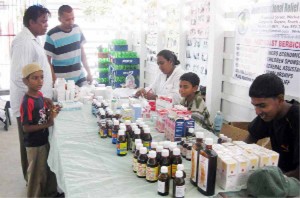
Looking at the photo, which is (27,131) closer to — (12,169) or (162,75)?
(12,169)

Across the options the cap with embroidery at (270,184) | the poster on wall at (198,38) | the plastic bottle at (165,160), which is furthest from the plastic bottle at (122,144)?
the poster on wall at (198,38)

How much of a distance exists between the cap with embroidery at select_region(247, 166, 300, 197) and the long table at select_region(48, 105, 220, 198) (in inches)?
7.0

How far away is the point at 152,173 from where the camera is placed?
148 cm

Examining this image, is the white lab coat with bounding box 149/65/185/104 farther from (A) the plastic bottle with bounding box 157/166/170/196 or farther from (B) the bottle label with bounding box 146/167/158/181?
(A) the plastic bottle with bounding box 157/166/170/196

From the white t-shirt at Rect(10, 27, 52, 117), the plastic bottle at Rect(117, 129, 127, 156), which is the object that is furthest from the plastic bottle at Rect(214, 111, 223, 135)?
A: the white t-shirt at Rect(10, 27, 52, 117)

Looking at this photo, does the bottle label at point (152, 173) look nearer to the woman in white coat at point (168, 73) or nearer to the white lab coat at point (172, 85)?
the white lab coat at point (172, 85)

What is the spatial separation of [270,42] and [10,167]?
322 cm

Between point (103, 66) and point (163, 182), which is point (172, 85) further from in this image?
point (103, 66)

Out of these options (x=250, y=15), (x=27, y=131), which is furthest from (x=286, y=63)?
(x=27, y=131)

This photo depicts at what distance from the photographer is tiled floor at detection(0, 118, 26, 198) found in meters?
3.12

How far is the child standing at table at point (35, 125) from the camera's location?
243 cm

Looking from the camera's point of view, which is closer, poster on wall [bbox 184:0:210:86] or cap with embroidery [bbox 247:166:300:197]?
cap with embroidery [bbox 247:166:300:197]

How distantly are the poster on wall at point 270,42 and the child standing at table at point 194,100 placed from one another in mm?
637

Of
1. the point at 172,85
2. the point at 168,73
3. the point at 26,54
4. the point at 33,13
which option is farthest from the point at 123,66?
the point at 26,54
